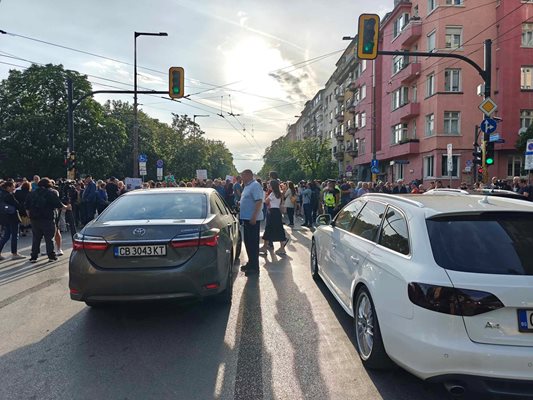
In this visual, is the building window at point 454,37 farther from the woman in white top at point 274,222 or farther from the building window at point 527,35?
the woman in white top at point 274,222

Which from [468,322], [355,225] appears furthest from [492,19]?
[468,322]

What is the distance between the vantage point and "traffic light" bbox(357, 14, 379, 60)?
11.0 meters

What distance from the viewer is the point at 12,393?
3330 mm

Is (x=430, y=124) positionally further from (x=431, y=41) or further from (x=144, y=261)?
(x=144, y=261)

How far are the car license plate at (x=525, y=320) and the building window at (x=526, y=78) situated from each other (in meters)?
30.8

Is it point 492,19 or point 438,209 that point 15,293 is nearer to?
point 438,209

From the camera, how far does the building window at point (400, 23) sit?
33469 mm

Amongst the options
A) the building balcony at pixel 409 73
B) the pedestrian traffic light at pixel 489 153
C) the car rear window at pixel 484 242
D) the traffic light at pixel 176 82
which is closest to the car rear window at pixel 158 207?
the car rear window at pixel 484 242

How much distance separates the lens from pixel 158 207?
5398 millimetres

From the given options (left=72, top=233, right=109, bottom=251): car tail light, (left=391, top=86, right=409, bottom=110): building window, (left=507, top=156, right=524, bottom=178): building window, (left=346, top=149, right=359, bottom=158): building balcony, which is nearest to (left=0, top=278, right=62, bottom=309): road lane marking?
(left=72, top=233, right=109, bottom=251): car tail light

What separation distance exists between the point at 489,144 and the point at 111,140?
33203 millimetres

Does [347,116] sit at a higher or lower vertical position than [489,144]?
higher

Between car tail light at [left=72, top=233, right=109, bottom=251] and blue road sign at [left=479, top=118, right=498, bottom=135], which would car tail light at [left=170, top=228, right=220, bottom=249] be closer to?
car tail light at [left=72, top=233, right=109, bottom=251]

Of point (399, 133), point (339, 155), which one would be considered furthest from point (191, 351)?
point (339, 155)
